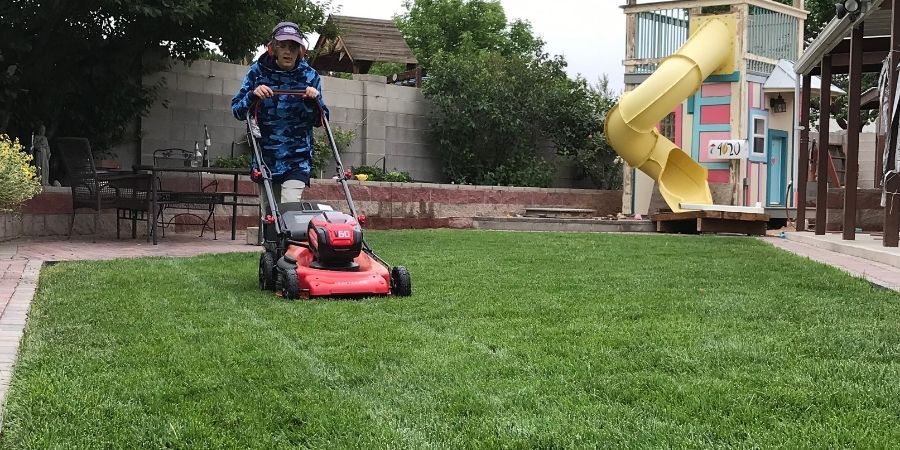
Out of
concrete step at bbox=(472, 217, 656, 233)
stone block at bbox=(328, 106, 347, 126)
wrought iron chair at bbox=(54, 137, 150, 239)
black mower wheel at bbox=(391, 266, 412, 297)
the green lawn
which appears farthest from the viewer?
stone block at bbox=(328, 106, 347, 126)

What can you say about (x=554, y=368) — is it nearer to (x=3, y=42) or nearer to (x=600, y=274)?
(x=600, y=274)

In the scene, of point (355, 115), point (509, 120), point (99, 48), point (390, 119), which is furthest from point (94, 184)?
point (509, 120)

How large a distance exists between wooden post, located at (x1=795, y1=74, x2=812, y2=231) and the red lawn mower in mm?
8561

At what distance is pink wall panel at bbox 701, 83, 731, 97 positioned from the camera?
15828mm

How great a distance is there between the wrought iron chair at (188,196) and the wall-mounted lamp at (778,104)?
33.8 ft

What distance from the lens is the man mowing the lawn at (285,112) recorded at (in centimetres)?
628

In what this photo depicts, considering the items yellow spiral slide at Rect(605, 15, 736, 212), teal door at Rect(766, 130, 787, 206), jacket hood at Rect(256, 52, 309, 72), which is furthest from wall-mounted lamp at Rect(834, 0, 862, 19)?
teal door at Rect(766, 130, 787, 206)

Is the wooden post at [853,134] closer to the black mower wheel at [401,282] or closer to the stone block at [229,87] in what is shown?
the black mower wheel at [401,282]

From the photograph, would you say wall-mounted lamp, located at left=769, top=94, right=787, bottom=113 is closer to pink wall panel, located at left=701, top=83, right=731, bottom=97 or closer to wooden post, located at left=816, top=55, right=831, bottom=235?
pink wall panel, located at left=701, top=83, right=731, bottom=97

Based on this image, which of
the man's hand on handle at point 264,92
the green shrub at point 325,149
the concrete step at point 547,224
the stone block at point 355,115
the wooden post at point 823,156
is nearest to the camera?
the man's hand on handle at point 264,92

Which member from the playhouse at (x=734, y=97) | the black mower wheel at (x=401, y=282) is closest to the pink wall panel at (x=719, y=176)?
the playhouse at (x=734, y=97)

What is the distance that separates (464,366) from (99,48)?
31.4 ft

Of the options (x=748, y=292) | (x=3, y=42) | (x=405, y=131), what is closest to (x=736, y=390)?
(x=748, y=292)

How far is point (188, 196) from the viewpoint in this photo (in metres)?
9.62
